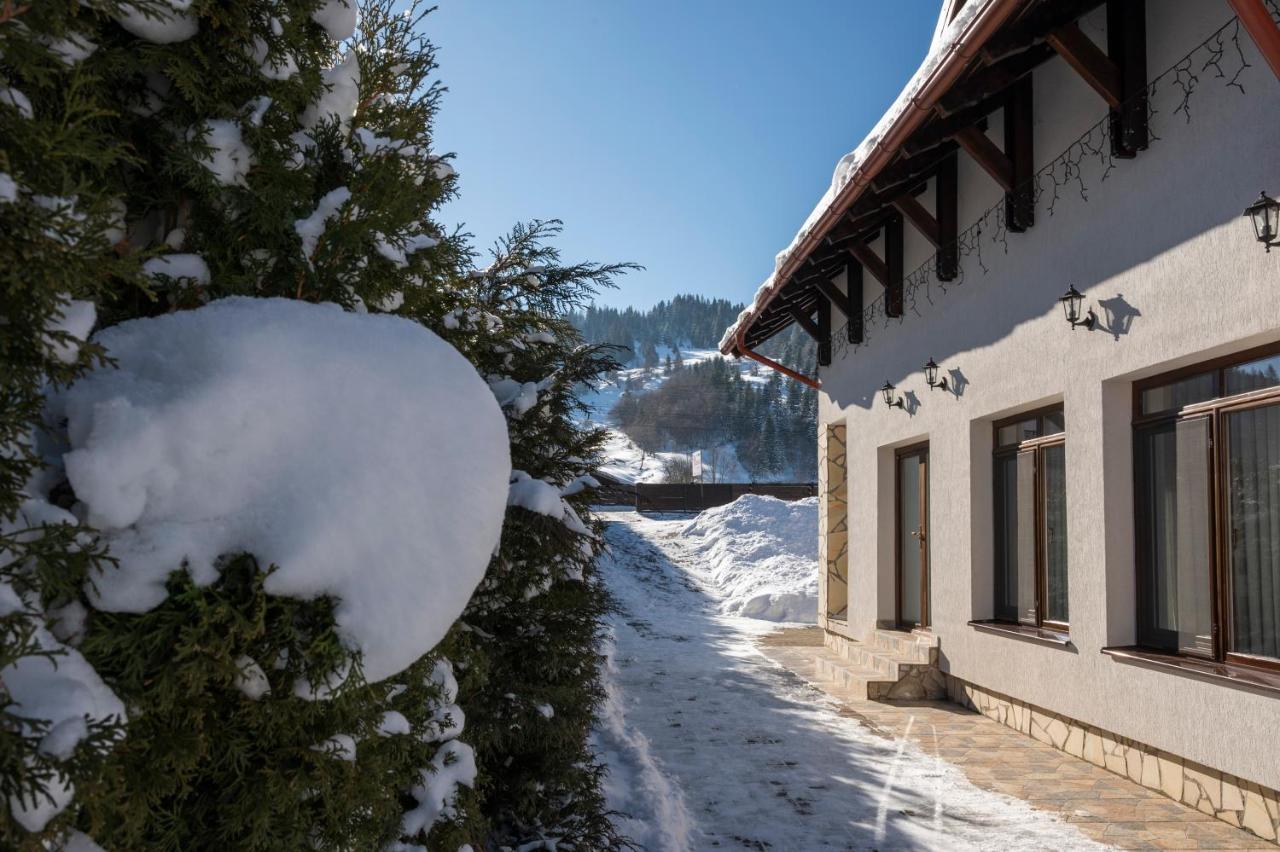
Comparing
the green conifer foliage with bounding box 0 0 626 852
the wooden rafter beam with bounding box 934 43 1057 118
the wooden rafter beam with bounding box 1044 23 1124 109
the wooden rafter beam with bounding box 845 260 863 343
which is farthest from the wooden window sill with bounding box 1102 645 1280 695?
the wooden rafter beam with bounding box 845 260 863 343

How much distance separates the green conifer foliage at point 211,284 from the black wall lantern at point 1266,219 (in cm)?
372

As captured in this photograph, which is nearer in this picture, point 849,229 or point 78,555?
point 78,555

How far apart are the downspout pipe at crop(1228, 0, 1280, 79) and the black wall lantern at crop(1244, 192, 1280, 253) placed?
1.82ft

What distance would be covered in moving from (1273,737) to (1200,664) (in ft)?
2.00

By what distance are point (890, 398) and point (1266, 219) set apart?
495cm

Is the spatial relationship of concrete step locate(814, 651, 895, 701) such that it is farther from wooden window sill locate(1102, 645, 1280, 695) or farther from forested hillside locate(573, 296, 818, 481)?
forested hillside locate(573, 296, 818, 481)

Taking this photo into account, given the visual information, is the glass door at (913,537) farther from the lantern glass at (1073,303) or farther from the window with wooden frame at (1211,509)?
the window with wooden frame at (1211,509)

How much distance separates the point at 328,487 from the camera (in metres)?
1.33

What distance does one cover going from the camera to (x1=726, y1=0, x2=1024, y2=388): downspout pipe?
4734 millimetres

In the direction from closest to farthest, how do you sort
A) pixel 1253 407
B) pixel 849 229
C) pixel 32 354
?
pixel 32 354, pixel 1253 407, pixel 849 229

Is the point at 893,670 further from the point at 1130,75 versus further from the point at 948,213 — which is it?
the point at 1130,75

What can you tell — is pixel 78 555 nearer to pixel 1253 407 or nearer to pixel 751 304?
pixel 1253 407

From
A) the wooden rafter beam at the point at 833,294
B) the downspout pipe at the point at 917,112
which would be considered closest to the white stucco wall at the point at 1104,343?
the downspout pipe at the point at 917,112


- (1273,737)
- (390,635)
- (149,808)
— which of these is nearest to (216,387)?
(390,635)
